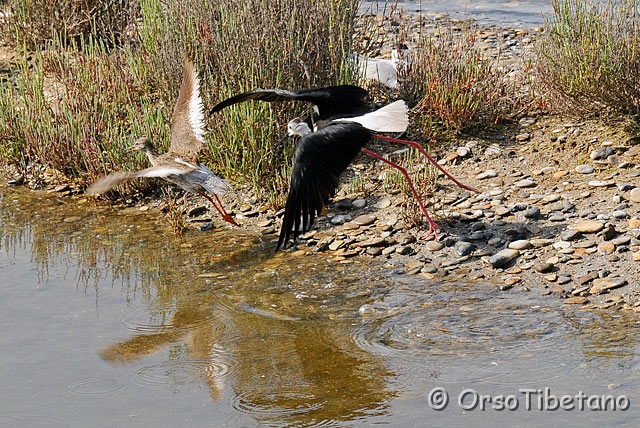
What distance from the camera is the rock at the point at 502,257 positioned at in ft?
17.5

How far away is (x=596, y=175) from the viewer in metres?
6.11

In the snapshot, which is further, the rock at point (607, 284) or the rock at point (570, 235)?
the rock at point (570, 235)

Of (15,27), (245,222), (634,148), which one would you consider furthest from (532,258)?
(15,27)

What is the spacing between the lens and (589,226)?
5.44 m

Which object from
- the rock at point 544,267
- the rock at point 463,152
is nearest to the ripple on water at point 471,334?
the rock at point 544,267

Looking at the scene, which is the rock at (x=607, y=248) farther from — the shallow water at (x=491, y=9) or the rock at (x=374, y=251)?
the shallow water at (x=491, y=9)

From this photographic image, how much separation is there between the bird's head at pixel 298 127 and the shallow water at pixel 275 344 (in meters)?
0.80

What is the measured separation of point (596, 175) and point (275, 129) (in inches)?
90.6

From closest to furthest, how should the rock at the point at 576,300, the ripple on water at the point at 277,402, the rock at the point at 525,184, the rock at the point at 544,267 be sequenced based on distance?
the ripple on water at the point at 277,402
the rock at the point at 576,300
the rock at the point at 544,267
the rock at the point at 525,184

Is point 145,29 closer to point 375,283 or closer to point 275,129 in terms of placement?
point 275,129

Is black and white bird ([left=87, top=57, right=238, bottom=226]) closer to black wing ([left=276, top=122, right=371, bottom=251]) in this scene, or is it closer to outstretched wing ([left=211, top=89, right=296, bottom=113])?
outstretched wing ([left=211, top=89, right=296, bottom=113])

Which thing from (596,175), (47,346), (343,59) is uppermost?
(343,59)

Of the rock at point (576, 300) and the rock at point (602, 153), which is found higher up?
the rock at point (602, 153)

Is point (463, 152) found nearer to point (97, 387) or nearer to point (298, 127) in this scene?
point (298, 127)
